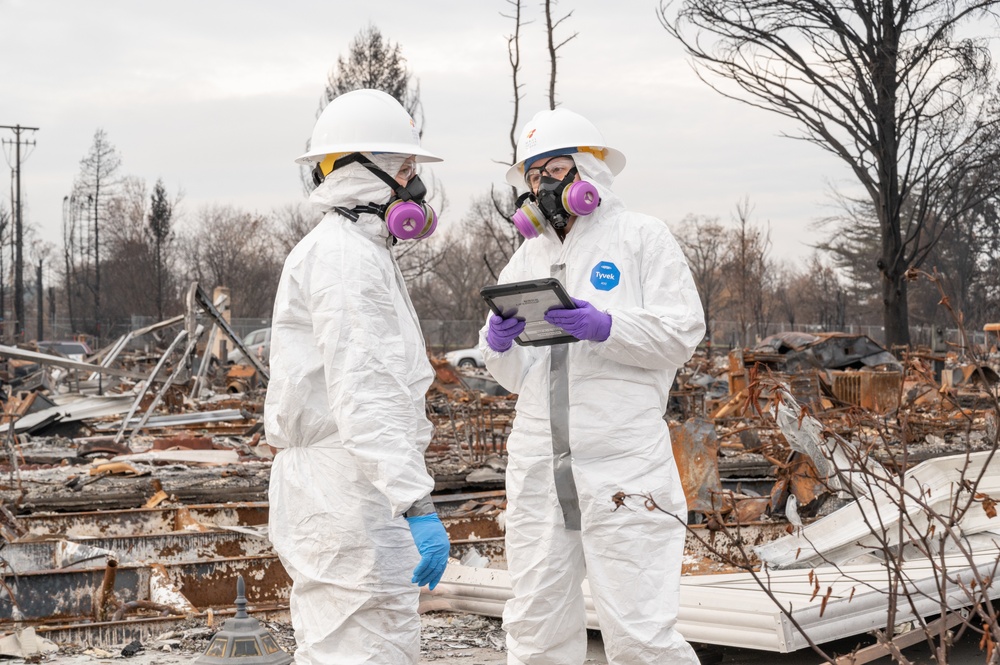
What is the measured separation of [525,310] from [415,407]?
2.29ft

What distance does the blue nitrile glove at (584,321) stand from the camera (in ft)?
11.3

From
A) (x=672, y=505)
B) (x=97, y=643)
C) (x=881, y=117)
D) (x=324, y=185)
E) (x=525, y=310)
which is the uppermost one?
(x=881, y=117)

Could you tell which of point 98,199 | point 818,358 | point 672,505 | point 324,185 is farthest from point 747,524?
point 98,199

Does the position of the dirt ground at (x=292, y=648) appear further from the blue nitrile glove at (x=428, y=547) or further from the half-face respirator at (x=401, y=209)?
the half-face respirator at (x=401, y=209)

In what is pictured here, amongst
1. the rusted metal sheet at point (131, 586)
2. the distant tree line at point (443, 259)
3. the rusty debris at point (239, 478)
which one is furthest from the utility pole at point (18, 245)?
the rusted metal sheet at point (131, 586)

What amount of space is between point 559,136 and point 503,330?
0.74 meters

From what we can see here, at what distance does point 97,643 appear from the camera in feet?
16.7

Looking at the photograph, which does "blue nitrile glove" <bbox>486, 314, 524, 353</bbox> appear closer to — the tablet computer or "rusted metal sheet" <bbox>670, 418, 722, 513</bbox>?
the tablet computer

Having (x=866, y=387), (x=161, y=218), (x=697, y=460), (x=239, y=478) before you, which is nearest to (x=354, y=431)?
(x=697, y=460)

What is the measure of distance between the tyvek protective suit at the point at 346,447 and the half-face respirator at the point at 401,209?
68 millimetres

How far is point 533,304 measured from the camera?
3.58 metres

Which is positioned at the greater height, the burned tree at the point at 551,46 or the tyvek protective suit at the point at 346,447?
the burned tree at the point at 551,46

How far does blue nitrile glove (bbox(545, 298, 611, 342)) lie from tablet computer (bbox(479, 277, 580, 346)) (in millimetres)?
33

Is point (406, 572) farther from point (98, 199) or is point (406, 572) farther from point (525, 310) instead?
point (98, 199)
